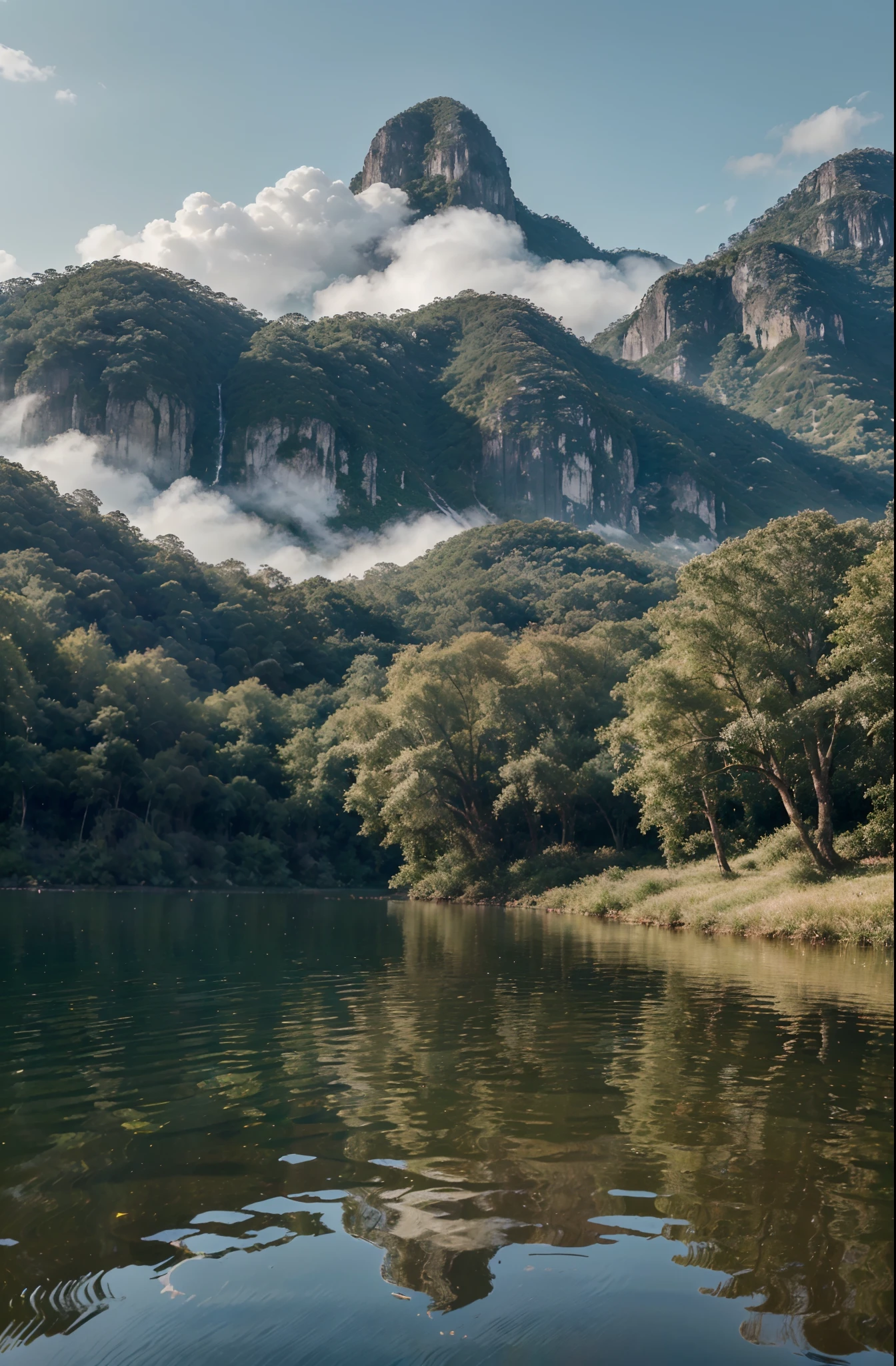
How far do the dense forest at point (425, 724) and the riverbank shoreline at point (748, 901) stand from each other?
184 centimetres

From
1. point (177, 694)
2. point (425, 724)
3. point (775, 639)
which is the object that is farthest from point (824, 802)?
point (177, 694)

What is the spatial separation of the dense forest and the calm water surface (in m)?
4.22

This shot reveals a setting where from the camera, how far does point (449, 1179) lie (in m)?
8.72

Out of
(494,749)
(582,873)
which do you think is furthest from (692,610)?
(494,749)

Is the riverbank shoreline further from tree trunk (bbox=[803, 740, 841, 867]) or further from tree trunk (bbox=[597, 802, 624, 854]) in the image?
tree trunk (bbox=[597, 802, 624, 854])

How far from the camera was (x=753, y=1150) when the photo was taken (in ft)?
30.3

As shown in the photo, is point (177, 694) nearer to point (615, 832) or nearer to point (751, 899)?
point (615, 832)

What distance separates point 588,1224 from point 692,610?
33801mm

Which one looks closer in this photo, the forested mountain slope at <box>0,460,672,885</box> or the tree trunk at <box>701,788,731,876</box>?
the tree trunk at <box>701,788,731,876</box>

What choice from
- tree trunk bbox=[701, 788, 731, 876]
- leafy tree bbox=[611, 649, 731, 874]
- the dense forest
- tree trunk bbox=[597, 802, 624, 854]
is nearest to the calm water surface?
the dense forest

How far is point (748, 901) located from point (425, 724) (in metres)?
30.8

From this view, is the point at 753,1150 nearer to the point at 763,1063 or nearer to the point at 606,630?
the point at 763,1063

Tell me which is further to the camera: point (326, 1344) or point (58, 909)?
point (58, 909)

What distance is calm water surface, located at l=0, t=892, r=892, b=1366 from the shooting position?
6.10m
